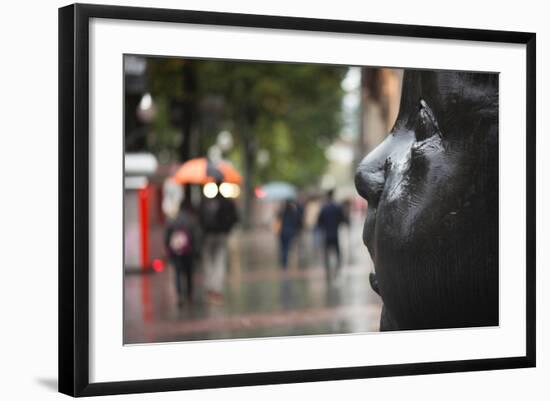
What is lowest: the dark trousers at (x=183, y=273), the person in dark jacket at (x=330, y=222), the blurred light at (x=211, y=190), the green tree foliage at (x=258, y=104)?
the dark trousers at (x=183, y=273)

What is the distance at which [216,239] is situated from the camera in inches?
709

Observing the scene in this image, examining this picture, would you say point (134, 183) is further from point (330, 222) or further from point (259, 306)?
point (259, 306)

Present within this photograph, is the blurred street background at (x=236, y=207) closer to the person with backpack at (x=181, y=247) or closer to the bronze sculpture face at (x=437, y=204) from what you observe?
the person with backpack at (x=181, y=247)

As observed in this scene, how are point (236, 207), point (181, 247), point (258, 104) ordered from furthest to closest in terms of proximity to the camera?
point (258, 104) < point (236, 207) < point (181, 247)

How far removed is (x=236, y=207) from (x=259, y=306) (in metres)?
5.69

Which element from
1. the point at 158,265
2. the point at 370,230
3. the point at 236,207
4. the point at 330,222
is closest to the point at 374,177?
the point at 370,230

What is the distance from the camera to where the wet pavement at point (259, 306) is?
1434cm

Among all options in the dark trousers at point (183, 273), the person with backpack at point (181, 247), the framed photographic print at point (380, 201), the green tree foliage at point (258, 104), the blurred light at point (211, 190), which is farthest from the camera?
the green tree foliage at point (258, 104)

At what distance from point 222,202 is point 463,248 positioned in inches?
377

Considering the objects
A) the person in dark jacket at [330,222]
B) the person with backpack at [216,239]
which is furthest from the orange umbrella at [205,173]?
the person in dark jacket at [330,222]

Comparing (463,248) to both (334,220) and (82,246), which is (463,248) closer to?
(82,246)

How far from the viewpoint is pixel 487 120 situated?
31.7 ft

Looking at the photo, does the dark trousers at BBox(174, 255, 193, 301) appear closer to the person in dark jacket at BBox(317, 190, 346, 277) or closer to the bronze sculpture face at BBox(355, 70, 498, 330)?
the person in dark jacket at BBox(317, 190, 346, 277)

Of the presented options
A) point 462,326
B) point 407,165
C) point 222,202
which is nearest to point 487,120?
point 407,165
